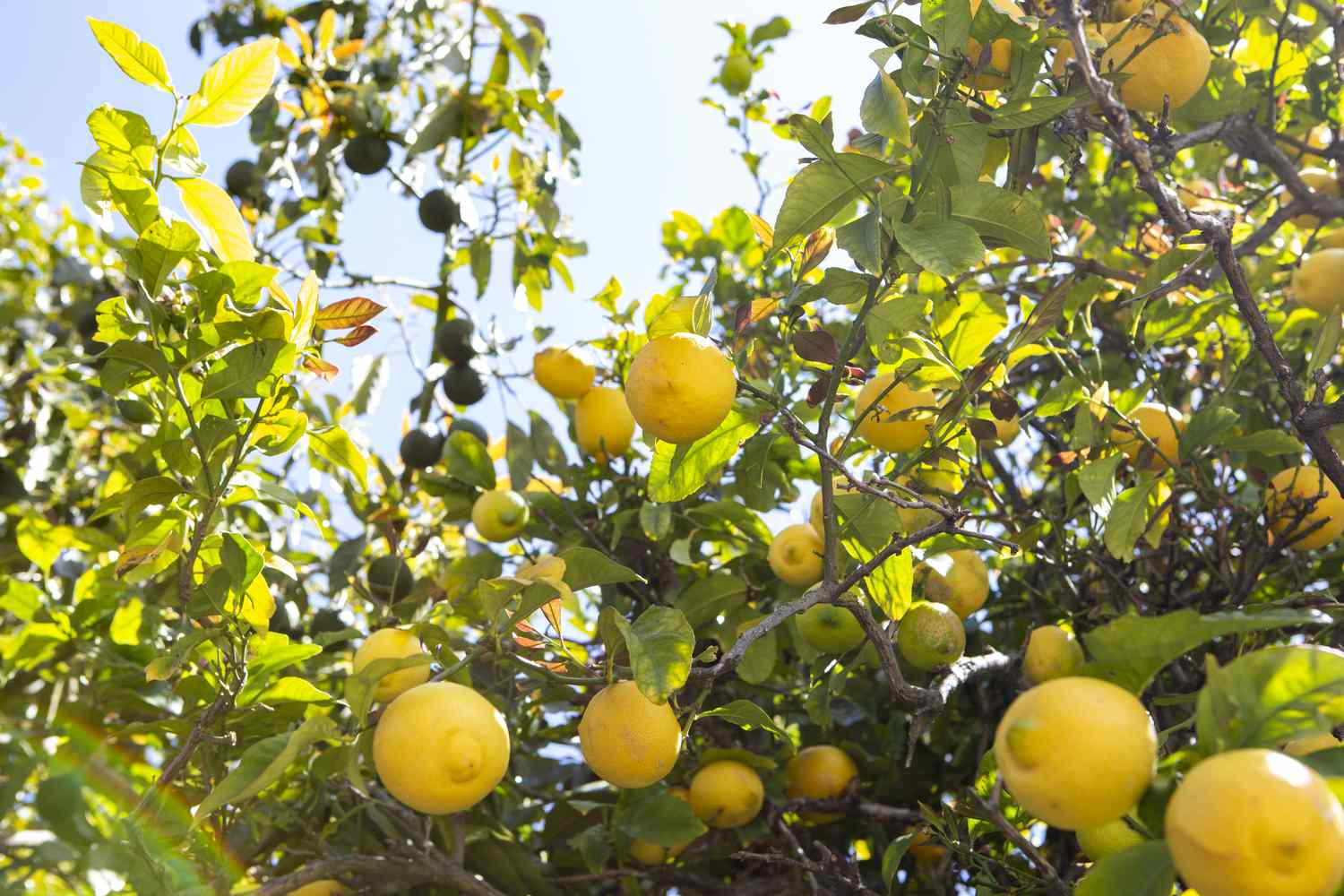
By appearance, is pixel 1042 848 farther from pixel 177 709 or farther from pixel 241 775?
pixel 177 709

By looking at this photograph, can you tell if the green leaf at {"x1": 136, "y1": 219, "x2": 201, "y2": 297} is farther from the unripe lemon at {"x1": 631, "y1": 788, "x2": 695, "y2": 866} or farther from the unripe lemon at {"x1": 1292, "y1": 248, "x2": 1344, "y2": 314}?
the unripe lemon at {"x1": 1292, "y1": 248, "x2": 1344, "y2": 314}

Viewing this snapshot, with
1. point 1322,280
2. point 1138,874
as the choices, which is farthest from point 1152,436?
point 1138,874

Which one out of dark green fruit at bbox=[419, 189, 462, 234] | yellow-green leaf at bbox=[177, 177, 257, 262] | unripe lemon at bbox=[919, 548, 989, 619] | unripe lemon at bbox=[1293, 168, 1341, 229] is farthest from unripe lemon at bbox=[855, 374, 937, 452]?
dark green fruit at bbox=[419, 189, 462, 234]

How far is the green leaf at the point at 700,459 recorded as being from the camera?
5.18 feet

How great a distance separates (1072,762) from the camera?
892 millimetres

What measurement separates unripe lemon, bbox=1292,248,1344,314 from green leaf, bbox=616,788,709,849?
161 cm

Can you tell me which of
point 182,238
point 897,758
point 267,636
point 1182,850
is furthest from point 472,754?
point 897,758

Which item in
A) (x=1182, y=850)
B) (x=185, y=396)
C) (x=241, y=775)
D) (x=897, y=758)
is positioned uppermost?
(x=185, y=396)

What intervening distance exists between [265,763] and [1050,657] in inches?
43.5

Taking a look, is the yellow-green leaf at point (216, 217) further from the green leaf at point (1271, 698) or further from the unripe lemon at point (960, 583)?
the green leaf at point (1271, 698)

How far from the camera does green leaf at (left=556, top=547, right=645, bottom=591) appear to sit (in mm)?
1423

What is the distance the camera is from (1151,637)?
935mm

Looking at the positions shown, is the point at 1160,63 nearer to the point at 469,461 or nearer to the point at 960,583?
the point at 960,583

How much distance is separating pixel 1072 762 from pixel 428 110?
291 cm
